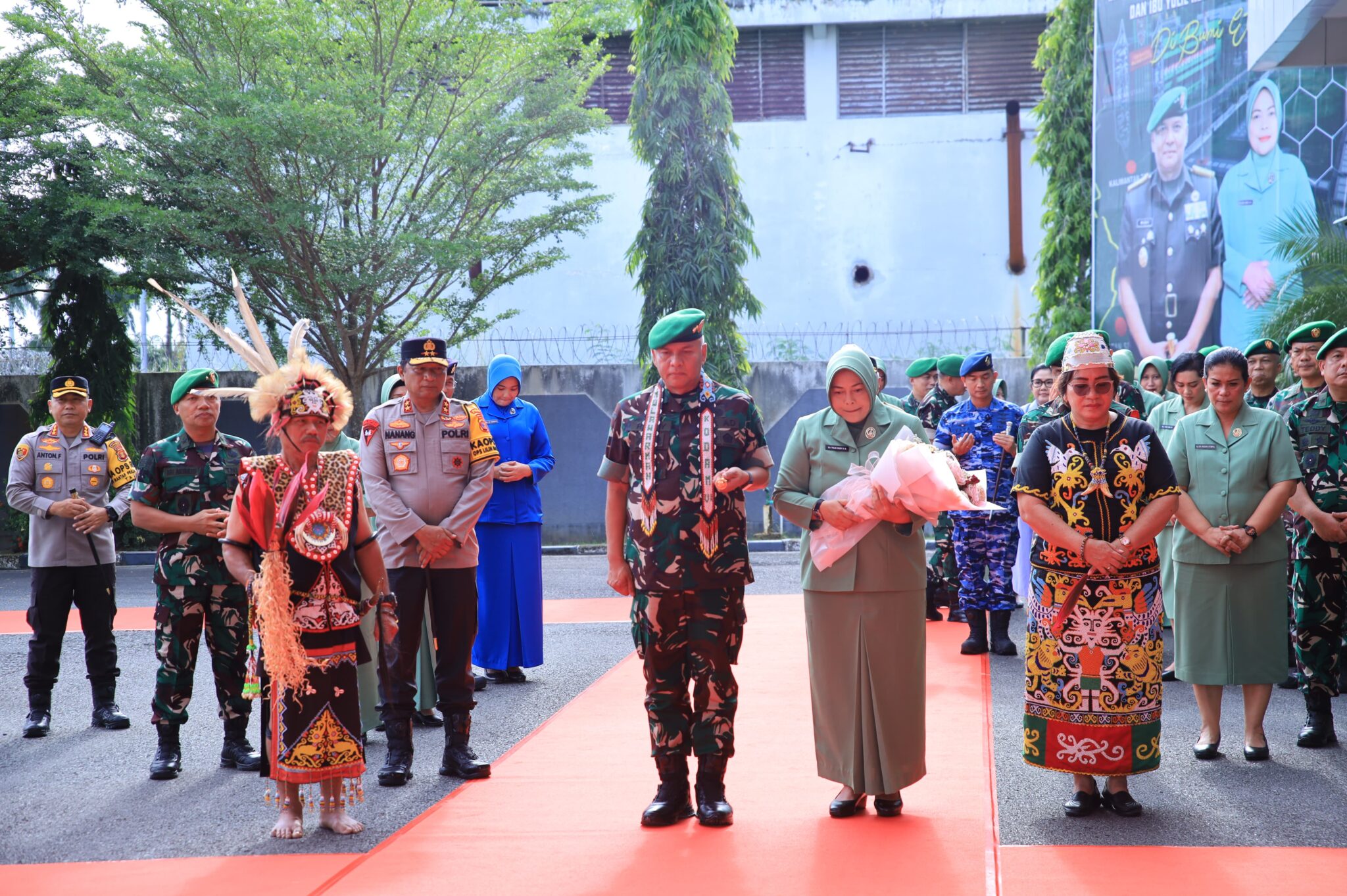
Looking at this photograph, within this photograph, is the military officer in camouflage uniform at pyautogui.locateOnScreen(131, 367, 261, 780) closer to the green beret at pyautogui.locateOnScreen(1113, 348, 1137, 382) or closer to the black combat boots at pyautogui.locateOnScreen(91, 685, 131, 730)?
the black combat boots at pyautogui.locateOnScreen(91, 685, 131, 730)

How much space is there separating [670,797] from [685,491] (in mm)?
1192

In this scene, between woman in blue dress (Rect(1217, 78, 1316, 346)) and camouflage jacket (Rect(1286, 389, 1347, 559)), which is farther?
woman in blue dress (Rect(1217, 78, 1316, 346))

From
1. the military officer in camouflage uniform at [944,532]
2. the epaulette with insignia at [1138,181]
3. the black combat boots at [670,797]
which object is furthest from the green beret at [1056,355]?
the epaulette with insignia at [1138,181]

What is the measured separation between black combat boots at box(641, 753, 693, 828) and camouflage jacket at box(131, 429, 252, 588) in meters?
2.39

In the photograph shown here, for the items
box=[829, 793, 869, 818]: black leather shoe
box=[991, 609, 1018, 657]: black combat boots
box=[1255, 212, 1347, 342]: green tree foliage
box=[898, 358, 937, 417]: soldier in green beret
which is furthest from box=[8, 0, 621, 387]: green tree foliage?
box=[829, 793, 869, 818]: black leather shoe

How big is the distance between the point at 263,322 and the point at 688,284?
5732 mm

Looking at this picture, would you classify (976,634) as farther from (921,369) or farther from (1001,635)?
(921,369)

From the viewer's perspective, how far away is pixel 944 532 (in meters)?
9.48

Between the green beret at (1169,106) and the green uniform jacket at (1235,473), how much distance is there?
766 centimetres

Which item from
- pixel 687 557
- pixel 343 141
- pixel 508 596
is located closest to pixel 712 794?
pixel 687 557

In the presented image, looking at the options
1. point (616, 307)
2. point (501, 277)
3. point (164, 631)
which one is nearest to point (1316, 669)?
point (164, 631)

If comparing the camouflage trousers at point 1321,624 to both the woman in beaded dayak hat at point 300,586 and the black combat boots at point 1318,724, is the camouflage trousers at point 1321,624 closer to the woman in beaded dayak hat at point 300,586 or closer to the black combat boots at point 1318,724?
the black combat boots at point 1318,724

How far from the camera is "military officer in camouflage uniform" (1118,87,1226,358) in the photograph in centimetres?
1188

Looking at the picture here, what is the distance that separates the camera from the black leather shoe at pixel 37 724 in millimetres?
6367
